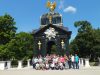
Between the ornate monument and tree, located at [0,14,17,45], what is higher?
tree, located at [0,14,17,45]

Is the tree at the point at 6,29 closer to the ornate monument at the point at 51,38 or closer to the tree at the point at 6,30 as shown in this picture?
the tree at the point at 6,30

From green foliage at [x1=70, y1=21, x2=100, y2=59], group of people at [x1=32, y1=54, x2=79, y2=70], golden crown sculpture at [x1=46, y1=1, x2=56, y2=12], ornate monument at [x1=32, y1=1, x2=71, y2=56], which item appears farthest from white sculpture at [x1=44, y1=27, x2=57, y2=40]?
green foliage at [x1=70, y1=21, x2=100, y2=59]

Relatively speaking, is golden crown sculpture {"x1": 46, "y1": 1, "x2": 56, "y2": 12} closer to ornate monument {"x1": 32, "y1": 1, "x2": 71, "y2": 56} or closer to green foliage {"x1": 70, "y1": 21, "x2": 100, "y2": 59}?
ornate monument {"x1": 32, "y1": 1, "x2": 71, "y2": 56}

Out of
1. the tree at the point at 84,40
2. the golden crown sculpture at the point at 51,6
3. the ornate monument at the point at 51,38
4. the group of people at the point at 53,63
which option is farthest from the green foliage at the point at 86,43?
the group of people at the point at 53,63

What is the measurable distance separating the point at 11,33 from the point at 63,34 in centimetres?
1842

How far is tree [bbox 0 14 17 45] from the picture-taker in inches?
2146

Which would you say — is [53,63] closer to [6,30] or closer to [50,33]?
[50,33]

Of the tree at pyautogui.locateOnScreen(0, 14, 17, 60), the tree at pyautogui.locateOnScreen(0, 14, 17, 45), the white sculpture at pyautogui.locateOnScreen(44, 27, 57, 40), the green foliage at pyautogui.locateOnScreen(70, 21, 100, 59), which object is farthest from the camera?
the green foliage at pyautogui.locateOnScreen(70, 21, 100, 59)

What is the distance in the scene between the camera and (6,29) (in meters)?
55.5

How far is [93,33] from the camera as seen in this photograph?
6538 centimetres

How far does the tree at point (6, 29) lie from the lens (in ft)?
179

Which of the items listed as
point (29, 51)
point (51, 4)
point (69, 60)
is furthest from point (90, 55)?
point (69, 60)

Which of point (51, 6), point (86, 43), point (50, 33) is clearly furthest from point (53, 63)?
point (86, 43)

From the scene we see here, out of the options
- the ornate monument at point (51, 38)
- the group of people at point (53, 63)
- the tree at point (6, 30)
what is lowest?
the group of people at point (53, 63)
